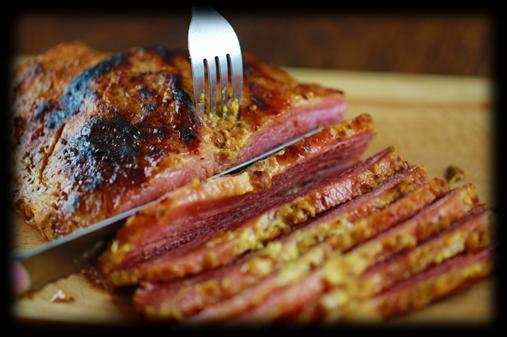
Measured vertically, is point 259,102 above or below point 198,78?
below

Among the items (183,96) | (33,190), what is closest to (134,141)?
(183,96)

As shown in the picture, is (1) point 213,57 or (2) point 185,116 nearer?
(2) point 185,116

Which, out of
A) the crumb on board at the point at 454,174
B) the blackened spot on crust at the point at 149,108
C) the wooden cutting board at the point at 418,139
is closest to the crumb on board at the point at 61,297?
the wooden cutting board at the point at 418,139

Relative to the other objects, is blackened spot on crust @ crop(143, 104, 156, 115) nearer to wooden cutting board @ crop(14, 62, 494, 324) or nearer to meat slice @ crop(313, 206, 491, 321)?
wooden cutting board @ crop(14, 62, 494, 324)

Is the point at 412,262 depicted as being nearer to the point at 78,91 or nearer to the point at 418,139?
the point at 418,139

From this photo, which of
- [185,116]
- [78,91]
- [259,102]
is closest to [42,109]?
[78,91]

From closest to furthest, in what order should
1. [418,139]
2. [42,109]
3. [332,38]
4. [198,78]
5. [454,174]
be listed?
1. [198,78]
2. [42,109]
3. [454,174]
4. [418,139]
5. [332,38]

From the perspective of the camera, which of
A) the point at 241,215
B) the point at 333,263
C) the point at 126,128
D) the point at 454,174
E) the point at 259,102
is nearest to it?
the point at 333,263
